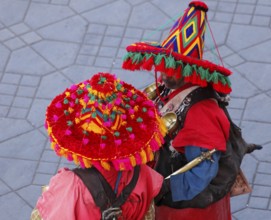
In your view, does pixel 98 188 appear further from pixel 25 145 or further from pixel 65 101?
pixel 25 145

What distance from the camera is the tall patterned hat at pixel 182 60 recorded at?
3.84m

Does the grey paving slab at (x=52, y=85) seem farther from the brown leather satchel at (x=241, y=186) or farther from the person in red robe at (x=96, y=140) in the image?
the person in red robe at (x=96, y=140)

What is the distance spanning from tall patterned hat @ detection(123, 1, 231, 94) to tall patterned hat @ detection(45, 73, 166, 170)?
1.17 ft

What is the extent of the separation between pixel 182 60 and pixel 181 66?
32 millimetres

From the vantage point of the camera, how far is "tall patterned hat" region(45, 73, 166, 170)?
11.2ft

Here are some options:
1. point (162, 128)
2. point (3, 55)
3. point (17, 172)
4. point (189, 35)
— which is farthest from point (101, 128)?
point (3, 55)

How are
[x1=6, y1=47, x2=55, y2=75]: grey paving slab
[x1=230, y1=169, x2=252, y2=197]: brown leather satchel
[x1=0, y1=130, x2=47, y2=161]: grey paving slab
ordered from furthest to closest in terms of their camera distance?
[x1=6, y1=47, x2=55, y2=75]: grey paving slab, [x1=0, y1=130, x2=47, y2=161]: grey paving slab, [x1=230, y1=169, x2=252, y2=197]: brown leather satchel

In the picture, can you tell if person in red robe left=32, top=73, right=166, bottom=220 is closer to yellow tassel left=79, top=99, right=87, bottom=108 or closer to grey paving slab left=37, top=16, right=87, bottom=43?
yellow tassel left=79, top=99, right=87, bottom=108

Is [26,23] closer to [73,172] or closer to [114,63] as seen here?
[114,63]

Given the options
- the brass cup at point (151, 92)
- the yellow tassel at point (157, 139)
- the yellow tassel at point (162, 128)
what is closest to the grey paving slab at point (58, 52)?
the brass cup at point (151, 92)

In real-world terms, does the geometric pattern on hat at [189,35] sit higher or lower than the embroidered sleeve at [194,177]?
higher

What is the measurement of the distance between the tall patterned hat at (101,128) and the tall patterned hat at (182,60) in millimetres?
357

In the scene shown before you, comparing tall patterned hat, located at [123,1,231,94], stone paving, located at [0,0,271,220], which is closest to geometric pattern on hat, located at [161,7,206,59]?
tall patterned hat, located at [123,1,231,94]

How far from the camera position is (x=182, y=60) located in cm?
386
